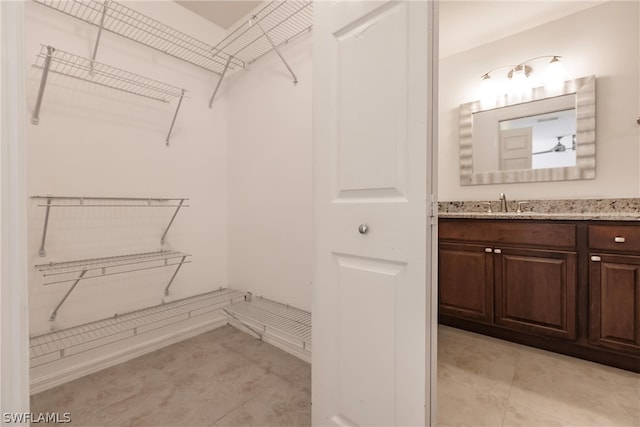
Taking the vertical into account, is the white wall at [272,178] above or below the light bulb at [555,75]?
below

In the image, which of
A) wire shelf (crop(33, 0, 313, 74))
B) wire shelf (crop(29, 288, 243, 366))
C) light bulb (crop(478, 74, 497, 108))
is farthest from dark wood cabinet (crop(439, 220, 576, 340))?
wire shelf (crop(33, 0, 313, 74))

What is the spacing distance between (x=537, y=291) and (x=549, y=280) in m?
0.10

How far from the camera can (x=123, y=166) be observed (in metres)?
1.87

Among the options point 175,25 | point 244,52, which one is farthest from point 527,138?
point 175,25

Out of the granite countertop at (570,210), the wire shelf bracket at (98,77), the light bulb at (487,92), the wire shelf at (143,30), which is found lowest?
the granite countertop at (570,210)

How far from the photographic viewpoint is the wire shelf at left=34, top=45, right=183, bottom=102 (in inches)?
62.3

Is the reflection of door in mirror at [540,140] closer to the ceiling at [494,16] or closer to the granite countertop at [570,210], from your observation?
the granite countertop at [570,210]

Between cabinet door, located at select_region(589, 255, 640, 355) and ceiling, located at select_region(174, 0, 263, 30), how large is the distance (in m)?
2.84

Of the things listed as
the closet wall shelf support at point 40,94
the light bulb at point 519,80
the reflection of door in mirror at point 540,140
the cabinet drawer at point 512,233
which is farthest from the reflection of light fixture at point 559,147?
the closet wall shelf support at point 40,94

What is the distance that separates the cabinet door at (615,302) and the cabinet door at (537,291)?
0.09 metres

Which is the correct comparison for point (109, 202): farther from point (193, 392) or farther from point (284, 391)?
point (284, 391)

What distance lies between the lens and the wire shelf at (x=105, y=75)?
158 cm

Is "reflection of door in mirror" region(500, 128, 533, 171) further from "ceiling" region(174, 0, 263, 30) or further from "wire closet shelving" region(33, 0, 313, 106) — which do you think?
"ceiling" region(174, 0, 263, 30)

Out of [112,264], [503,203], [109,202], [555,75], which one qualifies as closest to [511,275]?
[503,203]
